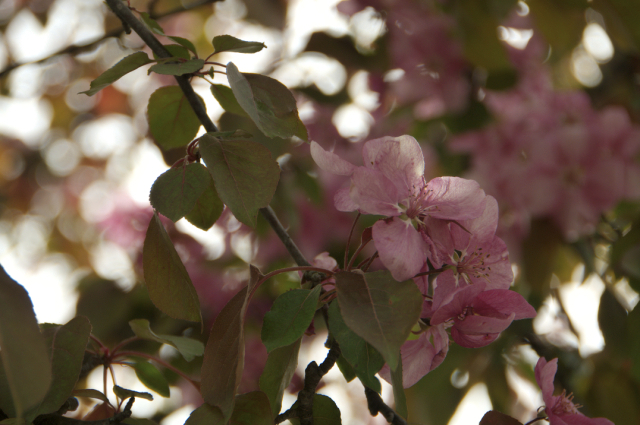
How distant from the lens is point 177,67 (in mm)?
431

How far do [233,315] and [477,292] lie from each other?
189 mm

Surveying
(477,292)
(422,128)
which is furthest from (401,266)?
(422,128)

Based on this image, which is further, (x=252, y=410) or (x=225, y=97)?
(x=225, y=97)

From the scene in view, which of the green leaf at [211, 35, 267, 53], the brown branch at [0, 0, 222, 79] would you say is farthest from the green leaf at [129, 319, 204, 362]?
the brown branch at [0, 0, 222, 79]

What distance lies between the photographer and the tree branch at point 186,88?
0.48m

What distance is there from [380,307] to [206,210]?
22 cm

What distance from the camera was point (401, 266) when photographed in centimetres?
38

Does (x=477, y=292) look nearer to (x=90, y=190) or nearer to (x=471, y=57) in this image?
(x=471, y=57)

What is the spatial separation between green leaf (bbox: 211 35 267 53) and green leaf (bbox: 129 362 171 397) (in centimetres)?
34

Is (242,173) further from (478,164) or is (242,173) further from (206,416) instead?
(478,164)

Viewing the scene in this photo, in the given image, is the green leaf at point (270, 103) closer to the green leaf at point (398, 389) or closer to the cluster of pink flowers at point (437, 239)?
the cluster of pink flowers at point (437, 239)

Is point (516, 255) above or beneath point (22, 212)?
above

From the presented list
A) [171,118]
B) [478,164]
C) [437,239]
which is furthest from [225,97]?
[478,164]

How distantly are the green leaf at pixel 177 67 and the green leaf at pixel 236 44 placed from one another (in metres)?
0.04
